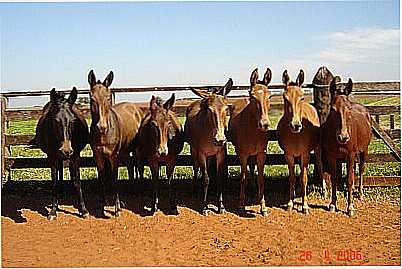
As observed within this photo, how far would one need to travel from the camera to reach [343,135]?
620cm

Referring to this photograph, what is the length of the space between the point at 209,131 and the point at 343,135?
161 centimetres

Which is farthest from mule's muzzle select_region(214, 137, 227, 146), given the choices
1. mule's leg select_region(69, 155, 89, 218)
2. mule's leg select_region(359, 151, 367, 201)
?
mule's leg select_region(359, 151, 367, 201)

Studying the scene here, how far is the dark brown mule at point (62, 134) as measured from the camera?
6.43 metres

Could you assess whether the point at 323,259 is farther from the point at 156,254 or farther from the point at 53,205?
the point at 53,205

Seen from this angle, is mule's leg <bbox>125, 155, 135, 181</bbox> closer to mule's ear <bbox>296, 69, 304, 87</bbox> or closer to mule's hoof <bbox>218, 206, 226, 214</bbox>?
mule's hoof <bbox>218, 206, 226, 214</bbox>

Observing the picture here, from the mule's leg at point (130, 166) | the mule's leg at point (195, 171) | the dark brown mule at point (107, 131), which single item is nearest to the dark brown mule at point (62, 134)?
the dark brown mule at point (107, 131)

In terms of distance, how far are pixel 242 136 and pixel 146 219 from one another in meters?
1.60

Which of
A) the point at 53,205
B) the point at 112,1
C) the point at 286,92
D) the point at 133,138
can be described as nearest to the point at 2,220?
the point at 53,205

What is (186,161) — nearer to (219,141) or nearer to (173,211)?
Answer: (173,211)

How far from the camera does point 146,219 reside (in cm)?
659

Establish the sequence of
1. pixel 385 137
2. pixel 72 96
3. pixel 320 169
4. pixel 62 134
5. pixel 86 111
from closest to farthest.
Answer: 1. pixel 62 134
2. pixel 72 96
3. pixel 320 169
4. pixel 86 111
5. pixel 385 137

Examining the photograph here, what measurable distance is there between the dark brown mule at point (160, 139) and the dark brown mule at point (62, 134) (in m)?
0.79

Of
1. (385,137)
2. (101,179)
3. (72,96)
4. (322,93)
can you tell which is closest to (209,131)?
(101,179)

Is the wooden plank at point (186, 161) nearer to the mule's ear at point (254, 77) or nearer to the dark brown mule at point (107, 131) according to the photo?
the dark brown mule at point (107, 131)
